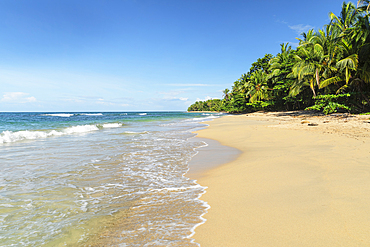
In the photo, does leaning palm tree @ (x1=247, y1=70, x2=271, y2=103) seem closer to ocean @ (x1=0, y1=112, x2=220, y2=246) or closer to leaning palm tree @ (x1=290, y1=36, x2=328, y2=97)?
leaning palm tree @ (x1=290, y1=36, x2=328, y2=97)

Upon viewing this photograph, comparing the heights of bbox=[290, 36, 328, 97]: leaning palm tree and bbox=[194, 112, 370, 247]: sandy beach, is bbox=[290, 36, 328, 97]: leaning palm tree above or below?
above

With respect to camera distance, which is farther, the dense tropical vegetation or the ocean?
the dense tropical vegetation

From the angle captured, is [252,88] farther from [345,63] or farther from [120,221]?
[120,221]

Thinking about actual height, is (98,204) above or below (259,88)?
below

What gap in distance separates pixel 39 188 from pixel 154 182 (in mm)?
2112

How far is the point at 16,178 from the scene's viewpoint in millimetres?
4145

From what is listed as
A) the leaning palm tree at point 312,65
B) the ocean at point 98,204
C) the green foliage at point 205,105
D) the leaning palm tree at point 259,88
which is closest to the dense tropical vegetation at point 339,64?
the leaning palm tree at point 312,65

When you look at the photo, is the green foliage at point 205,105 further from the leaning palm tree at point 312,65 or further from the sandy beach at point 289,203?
the sandy beach at point 289,203

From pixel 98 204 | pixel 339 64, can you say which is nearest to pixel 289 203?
pixel 98 204

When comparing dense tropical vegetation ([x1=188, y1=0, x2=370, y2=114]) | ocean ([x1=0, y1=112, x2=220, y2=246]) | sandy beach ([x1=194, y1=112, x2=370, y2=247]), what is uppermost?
dense tropical vegetation ([x1=188, y1=0, x2=370, y2=114])

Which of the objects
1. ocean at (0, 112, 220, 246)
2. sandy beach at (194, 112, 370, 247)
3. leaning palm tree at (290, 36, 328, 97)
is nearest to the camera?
sandy beach at (194, 112, 370, 247)

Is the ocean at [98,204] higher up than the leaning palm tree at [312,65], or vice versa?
the leaning palm tree at [312,65]

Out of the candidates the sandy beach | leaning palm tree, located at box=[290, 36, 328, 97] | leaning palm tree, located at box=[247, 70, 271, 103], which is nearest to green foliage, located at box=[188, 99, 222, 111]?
leaning palm tree, located at box=[247, 70, 271, 103]

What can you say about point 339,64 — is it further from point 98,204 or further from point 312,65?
point 98,204
